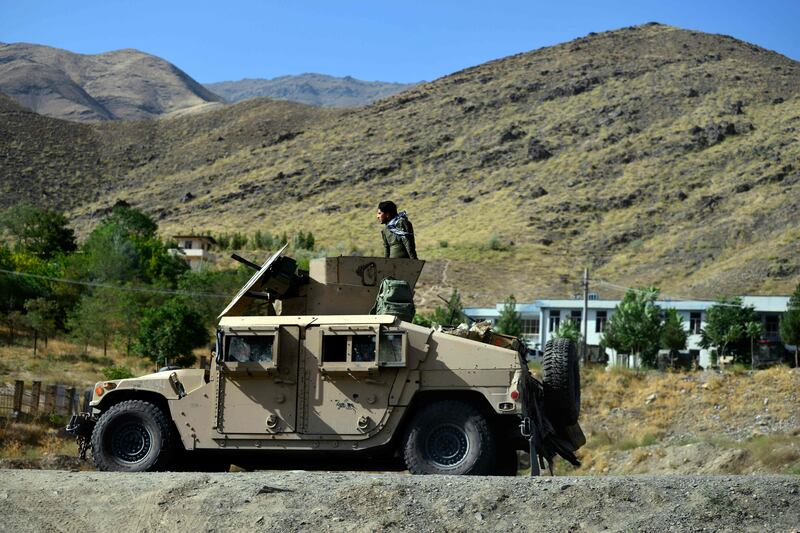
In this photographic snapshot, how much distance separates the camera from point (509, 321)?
2286 inches

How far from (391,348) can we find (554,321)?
50721 mm

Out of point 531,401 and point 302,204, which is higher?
point 302,204

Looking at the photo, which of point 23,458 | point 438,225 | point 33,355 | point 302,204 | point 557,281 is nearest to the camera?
point 23,458

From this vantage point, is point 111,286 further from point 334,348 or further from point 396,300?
point 334,348

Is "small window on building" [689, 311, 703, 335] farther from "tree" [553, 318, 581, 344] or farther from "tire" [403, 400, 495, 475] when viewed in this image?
"tire" [403, 400, 495, 475]

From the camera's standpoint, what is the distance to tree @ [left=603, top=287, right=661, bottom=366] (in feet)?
168

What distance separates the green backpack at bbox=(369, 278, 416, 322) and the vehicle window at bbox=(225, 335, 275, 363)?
1.41 m

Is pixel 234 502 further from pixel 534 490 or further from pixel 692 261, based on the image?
pixel 692 261

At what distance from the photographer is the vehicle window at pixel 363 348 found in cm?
1263

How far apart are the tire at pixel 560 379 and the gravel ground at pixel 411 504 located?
2.52 m

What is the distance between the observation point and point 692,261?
73.0 meters

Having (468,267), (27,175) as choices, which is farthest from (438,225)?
(27,175)

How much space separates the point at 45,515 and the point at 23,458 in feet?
39.7

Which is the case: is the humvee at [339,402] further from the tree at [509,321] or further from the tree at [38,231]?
the tree at [38,231]
